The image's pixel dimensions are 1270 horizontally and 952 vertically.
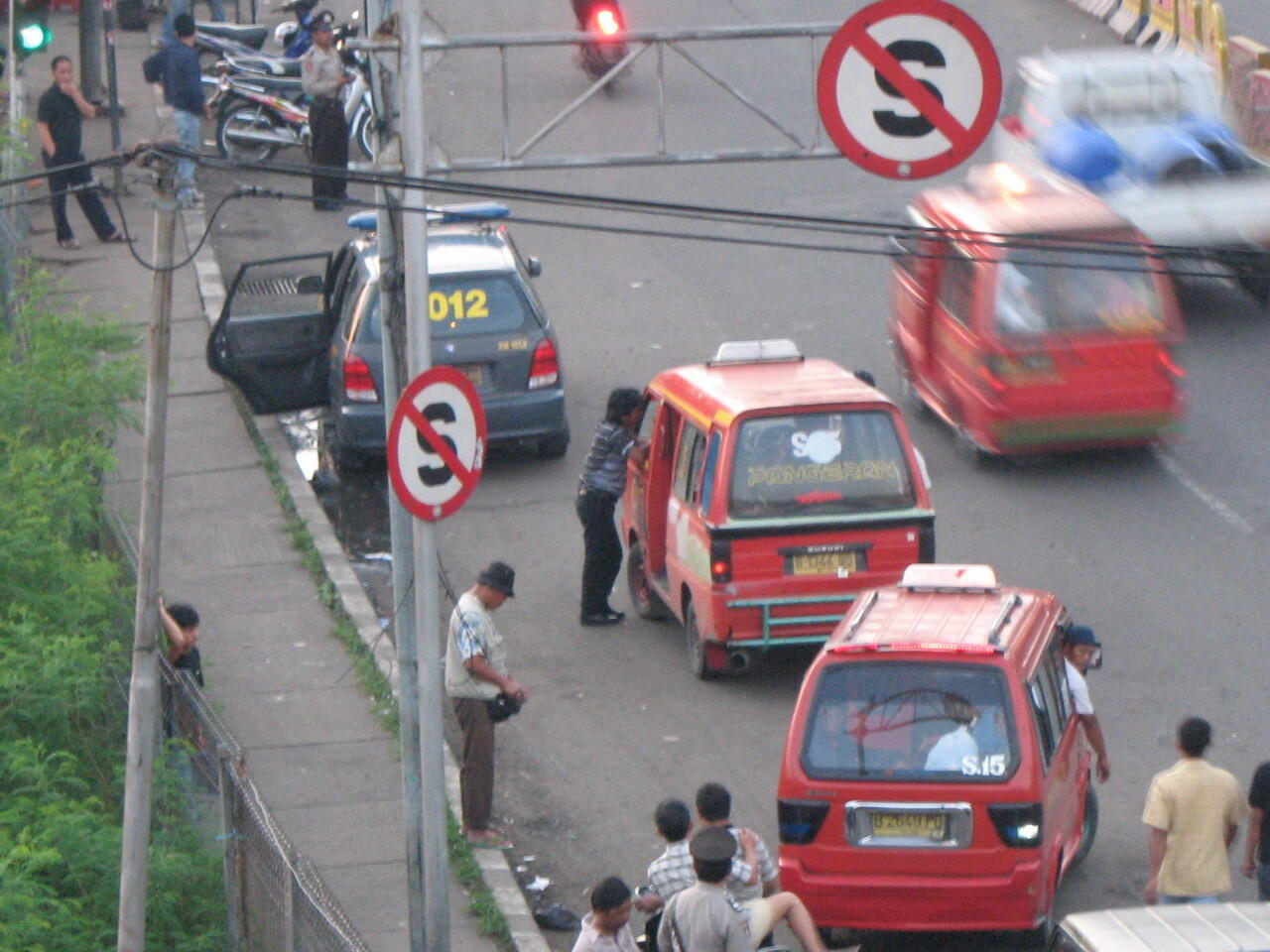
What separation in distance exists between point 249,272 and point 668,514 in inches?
293

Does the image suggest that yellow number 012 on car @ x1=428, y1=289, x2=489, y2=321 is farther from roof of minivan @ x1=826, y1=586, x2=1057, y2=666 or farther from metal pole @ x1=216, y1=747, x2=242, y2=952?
metal pole @ x1=216, y1=747, x2=242, y2=952

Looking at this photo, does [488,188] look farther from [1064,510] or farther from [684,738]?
[1064,510]

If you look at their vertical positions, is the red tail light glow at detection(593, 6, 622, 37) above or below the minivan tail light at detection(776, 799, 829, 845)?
above

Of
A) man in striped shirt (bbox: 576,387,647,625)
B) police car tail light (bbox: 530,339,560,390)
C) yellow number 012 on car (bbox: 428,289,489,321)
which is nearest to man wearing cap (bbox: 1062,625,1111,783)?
man in striped shirt (bbox: 576,387,647,625)

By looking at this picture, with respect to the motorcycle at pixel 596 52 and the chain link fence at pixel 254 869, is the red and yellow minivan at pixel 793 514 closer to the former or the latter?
the chain link fence at pixel 254 869

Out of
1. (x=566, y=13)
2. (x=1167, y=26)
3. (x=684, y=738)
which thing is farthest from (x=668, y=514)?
(x=566, y=13)

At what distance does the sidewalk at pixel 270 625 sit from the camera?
11.6 m

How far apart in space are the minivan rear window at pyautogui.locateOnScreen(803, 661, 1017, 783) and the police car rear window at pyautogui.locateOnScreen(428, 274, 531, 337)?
25.8ft

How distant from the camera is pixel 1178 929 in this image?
25.4 feet

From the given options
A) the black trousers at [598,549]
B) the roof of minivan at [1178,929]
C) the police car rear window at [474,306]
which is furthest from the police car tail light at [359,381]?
the roof of minivan at [1178,929]

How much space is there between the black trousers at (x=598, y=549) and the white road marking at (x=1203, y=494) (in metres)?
4.82

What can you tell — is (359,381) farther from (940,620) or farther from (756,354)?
Answer: (940,620)

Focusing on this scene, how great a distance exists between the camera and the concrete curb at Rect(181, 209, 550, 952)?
11156mm

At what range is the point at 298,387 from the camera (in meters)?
18.0
